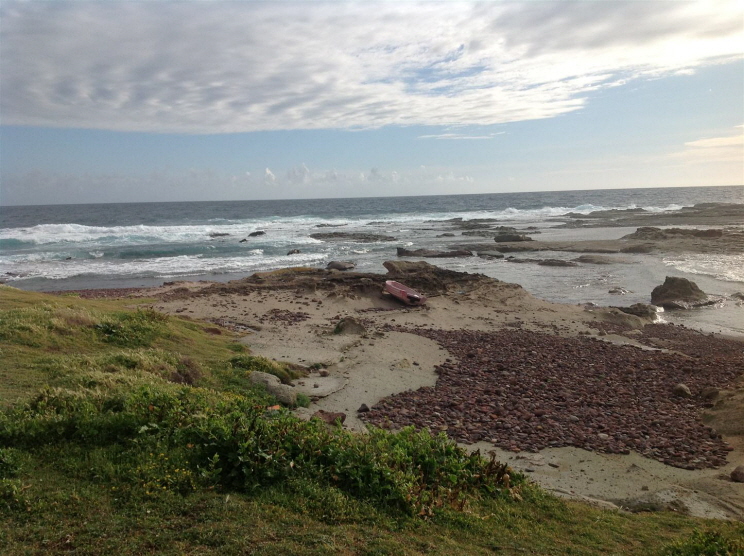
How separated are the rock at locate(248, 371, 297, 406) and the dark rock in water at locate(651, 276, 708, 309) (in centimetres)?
1660

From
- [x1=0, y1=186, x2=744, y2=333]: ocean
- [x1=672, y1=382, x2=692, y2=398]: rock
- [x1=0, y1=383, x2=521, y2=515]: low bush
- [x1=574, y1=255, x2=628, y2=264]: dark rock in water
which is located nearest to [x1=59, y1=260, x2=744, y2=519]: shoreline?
[x1=672, y1=382, x2=692, y2=398]: rock

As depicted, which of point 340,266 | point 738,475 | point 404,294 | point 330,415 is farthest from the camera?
point 340,266

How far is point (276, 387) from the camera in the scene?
29.0 feet

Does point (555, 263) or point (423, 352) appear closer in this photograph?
point (423, 352)

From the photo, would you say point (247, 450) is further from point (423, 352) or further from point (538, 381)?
point (423, 352)

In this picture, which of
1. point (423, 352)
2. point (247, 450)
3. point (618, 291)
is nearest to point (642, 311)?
point (618, 291)

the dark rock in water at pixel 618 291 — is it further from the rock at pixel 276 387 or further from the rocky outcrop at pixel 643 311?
the rock at pixel 276 387

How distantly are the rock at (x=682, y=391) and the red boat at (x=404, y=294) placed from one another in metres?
10.4

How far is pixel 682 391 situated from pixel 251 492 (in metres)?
9.04

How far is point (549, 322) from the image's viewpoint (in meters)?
17.3

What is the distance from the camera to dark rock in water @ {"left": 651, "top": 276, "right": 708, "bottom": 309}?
19.9m

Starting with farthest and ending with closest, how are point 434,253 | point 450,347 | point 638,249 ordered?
point 434,253, point 638,249, point 450,347

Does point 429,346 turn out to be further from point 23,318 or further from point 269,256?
point 269,256

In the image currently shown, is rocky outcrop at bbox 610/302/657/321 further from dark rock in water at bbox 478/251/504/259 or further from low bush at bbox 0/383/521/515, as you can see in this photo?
dark rock in water at bbox 478/251/504/259
